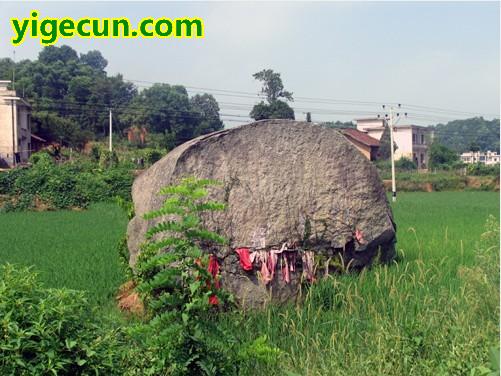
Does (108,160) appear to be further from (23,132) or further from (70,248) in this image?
(70,248)

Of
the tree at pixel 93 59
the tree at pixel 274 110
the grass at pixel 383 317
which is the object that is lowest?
the grass at pixel 383 317

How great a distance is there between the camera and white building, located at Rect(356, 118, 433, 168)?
2304 inches

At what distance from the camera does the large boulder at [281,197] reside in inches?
243

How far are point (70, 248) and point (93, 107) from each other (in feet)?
114

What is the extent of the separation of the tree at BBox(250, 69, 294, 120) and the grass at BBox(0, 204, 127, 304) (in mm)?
14372

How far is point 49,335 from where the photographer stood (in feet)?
11.8

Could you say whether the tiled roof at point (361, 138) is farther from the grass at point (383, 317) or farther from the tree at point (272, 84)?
the grass at point (383, 317)

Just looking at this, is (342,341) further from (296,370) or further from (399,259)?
(399,259)

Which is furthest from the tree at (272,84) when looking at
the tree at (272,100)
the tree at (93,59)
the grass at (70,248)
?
the tree at (93,59)

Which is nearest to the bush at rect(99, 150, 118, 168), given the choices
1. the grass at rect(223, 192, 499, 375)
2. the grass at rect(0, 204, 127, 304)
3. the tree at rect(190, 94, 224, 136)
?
the tree at rect(190, 94, 224, 136)

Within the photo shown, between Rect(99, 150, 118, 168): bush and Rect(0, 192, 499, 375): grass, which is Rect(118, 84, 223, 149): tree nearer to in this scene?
Rect(99, 150, 118, 168): bush

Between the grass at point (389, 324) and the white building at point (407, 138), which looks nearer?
the grass at point (389, 324)

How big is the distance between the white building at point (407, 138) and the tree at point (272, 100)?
25118 millimetres

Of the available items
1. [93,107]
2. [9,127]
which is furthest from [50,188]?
[93,107]
